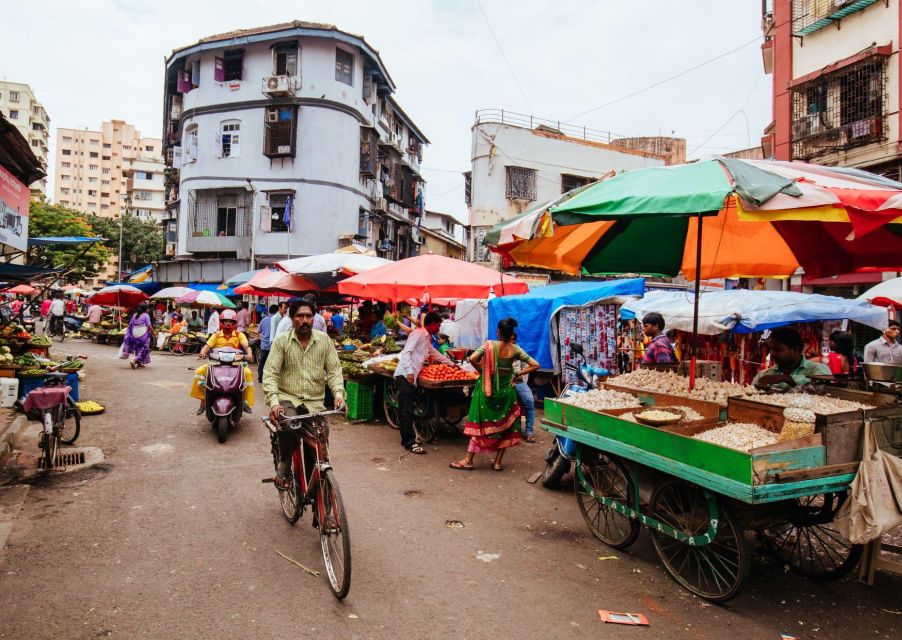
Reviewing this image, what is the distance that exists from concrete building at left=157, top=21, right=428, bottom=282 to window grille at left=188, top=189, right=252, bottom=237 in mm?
52

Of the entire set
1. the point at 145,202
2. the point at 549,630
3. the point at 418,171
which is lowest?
the point at 549,630

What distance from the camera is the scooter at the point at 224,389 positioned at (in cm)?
827

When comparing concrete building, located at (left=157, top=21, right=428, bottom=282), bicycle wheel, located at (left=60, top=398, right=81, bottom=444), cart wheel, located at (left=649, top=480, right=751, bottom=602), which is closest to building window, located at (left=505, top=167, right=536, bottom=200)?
concrete building, located at (left=157, top=21, right=428, bottom=282)

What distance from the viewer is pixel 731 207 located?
604 centimetres

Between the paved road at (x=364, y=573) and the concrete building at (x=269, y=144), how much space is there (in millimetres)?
23901

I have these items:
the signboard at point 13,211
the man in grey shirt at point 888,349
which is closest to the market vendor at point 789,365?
the man in grey shirt at point 888,349

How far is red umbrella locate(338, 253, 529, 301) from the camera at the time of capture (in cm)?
886

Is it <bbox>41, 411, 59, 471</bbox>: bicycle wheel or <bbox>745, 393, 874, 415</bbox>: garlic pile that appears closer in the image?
<bbox>745, 393, 874, 415</bbox>: garlic pile

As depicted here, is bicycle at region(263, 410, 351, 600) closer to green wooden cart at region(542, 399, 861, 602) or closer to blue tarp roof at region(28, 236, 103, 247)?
green wooden cart at region(542, 399, 861, 602)

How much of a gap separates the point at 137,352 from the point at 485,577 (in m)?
→ 15.1

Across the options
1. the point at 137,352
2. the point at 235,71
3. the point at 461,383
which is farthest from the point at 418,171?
the point at 461,383

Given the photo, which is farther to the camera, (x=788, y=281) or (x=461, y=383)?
(x=788, y=281)

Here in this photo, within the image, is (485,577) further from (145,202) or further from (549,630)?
(145,202)

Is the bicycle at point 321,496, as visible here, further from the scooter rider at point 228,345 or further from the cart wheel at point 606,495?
the scooter rider at point 228,345
